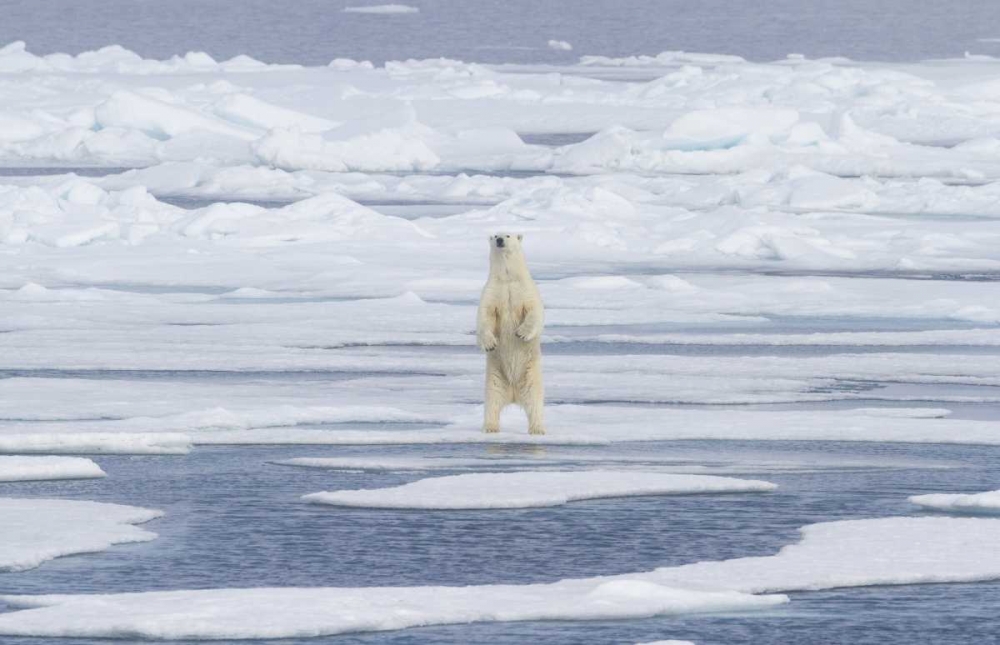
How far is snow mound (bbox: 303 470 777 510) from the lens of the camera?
8.53 metres

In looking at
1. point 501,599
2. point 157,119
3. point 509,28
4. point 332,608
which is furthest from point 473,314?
point 509,28

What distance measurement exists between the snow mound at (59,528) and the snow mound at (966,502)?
10.3 feet

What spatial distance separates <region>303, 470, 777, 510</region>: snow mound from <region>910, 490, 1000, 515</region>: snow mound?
30.4 inches

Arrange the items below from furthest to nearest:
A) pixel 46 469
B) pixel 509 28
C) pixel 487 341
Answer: pixel 509 28, pixel 487 341, pixel 46 469

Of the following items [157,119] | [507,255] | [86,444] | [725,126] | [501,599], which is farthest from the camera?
[157,119]

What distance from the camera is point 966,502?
851cm

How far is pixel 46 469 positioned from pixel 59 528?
141 cm

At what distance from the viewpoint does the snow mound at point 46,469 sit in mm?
9133

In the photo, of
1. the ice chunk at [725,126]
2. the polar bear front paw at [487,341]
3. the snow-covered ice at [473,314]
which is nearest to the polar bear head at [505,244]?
the polar bear front paw at [487,341]

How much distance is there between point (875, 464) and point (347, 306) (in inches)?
321

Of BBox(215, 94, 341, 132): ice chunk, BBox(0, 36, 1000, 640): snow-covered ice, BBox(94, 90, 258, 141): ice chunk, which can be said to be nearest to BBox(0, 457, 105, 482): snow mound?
BBox(0, 36, 1000, 640): snow-covered ice

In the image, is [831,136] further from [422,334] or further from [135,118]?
[422,334]

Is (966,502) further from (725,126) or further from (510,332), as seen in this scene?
(725,126)

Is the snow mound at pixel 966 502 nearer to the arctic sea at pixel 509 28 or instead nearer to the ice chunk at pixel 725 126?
the ice chunk at pixel 725 126
